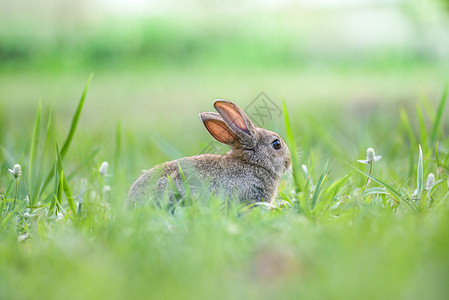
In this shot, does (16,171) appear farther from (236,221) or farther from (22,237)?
(236,221)

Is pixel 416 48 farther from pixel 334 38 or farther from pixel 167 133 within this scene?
pixel 167 133

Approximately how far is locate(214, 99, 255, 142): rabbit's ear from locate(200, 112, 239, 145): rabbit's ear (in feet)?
0.26

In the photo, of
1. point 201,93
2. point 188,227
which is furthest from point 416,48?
point 188,227

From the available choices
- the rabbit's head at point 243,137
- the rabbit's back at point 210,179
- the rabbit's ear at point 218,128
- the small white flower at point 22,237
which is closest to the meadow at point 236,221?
the small white flower at point 22,237

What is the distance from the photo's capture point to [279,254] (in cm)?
241

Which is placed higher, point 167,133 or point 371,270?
point 371,270

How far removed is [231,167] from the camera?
418 centimetres

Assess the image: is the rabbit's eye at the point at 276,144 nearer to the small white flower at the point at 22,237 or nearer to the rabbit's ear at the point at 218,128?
→ the rabbit's ear at the point at 218,128

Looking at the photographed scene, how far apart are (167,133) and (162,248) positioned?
14.1 ft

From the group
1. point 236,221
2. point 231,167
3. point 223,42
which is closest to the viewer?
point 236,221

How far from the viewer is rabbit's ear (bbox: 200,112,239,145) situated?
4.40 meters

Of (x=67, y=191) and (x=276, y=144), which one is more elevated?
(x=276, y=144)

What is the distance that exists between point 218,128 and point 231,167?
16.4 inches

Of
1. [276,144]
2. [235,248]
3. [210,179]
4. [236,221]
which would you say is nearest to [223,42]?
[276,144]
